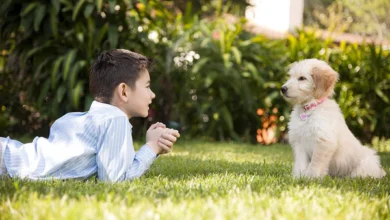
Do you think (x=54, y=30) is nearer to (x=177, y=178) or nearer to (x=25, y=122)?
(x=25, y=122)

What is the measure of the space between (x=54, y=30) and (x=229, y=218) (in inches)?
262

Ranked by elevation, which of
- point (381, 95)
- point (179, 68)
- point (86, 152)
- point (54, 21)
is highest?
point (54, 21)

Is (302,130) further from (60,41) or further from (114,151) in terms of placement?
(60,41)

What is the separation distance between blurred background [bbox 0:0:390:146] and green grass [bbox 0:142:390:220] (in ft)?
17.3

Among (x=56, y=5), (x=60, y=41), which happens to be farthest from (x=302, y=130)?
(x=60, y=41)

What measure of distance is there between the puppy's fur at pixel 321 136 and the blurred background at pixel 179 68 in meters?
4.45

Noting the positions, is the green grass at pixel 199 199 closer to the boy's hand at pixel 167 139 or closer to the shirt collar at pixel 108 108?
the boy's hand at pixel 167 139

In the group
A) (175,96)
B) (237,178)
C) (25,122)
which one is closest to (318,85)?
(237,178)

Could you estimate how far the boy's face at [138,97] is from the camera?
440 centimetres

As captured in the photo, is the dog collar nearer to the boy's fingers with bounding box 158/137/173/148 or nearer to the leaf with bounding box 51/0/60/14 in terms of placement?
the boy's fingers with bounding box 158/137/173/148

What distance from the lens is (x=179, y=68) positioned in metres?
10.5

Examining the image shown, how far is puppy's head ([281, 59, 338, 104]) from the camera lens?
17.4 feet

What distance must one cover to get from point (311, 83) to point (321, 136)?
59cm

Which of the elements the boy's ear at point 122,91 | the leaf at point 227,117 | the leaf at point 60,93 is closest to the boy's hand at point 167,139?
the boy's ear at point 122,91
